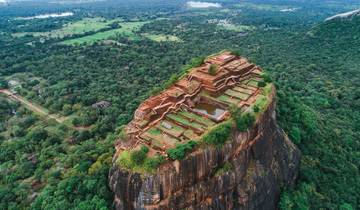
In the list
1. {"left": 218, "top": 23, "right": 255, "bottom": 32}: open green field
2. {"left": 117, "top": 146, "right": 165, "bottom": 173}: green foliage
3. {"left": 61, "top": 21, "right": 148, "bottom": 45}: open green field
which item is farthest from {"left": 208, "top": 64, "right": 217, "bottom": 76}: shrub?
{"left": 218, "top": 23, "right": 255, "bottom": 32}: open green field

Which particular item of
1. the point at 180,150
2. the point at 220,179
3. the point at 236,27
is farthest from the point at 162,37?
the point at 180,150

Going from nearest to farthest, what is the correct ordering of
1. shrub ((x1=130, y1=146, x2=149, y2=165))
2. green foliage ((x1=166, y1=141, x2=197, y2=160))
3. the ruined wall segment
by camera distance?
1. green foliage ((x1=166, y1=141, x2=197, y2=160))
2. shrub ((x1=130, y1=146, x2=149, y2=165))
3. the ruined wall segment

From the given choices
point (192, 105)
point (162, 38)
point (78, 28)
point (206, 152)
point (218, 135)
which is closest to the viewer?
point (206, 152)


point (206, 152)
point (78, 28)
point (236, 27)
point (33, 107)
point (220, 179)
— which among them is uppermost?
point (206, 152)

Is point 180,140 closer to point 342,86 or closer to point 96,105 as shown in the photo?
point 96,105

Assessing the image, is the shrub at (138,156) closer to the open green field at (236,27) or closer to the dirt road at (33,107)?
the dirt road at (33,107)

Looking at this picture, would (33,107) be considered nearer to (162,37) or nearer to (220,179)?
(220,179)

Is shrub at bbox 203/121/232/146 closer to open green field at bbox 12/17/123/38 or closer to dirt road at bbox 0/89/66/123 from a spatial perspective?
dirt road at bbox 0/89/66/123
